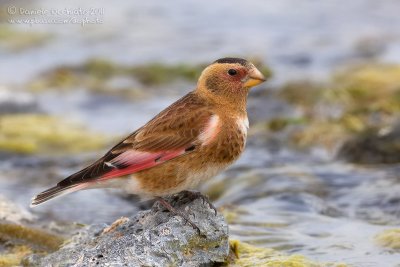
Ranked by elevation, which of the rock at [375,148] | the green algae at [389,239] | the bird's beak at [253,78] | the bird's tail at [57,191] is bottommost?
the green algae at [389,239]

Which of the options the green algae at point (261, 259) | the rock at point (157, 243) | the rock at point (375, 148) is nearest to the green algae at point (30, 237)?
the rock at point (157, 243)

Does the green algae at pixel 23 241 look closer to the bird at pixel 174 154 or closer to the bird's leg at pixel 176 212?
the bird at pixel 174 154

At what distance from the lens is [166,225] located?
5.68 meters

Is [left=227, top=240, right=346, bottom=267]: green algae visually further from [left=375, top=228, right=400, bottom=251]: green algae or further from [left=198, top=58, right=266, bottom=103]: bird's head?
[left=198, top=58, right=266, bottom=103]: bird's head

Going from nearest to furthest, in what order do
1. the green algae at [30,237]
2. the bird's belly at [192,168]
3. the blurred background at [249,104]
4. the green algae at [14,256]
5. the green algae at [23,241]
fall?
the bird's belly at [192,168]
the green algae at [14,256]
the green algae at [23,241]
the green algae at [30,237]
the blurred background at [249,104]

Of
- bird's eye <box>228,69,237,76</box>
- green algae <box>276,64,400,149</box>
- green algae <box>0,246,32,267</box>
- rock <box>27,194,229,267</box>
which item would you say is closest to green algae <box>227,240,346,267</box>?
rock <box>27,194,229,267</box>

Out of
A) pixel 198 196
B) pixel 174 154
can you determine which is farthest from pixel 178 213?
pixel 174 154

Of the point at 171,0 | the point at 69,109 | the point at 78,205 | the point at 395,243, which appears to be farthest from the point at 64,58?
the point at 395,243

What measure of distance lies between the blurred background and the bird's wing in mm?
1219

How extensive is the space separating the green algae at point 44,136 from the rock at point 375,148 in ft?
10.6

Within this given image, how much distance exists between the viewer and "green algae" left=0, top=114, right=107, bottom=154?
35.4ft

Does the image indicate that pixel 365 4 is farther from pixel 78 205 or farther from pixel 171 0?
pixel 78 205

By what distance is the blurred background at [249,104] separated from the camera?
25.8 ft

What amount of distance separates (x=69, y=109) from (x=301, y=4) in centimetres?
753
